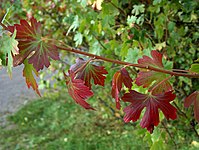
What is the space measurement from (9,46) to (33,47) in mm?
61

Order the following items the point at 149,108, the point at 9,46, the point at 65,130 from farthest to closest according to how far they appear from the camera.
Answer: the point at 65,130, the point at 149,108, the point at 9,46

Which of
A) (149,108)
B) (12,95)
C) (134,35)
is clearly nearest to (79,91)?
(149,108)

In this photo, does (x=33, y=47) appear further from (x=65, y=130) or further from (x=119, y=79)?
(x=65, y=130)

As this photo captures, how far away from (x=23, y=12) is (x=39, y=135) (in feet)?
4.87

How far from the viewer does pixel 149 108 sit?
0.92 m

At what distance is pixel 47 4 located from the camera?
3.86m

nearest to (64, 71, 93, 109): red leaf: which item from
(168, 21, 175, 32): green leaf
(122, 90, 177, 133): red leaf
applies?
(122, 90, 177, 133): red leaf

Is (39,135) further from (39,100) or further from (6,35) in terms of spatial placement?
(6,35)

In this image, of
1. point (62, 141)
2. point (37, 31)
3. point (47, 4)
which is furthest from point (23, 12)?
point (37, 31)

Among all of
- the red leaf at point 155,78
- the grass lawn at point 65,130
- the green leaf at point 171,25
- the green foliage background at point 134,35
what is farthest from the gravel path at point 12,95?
the red leaf at point 155,78

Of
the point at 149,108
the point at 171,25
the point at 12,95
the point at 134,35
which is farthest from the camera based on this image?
the point at 12,95

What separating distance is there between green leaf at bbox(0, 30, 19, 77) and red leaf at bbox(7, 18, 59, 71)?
2 cm

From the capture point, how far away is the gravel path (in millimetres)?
5805

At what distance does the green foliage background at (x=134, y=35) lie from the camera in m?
2.03
